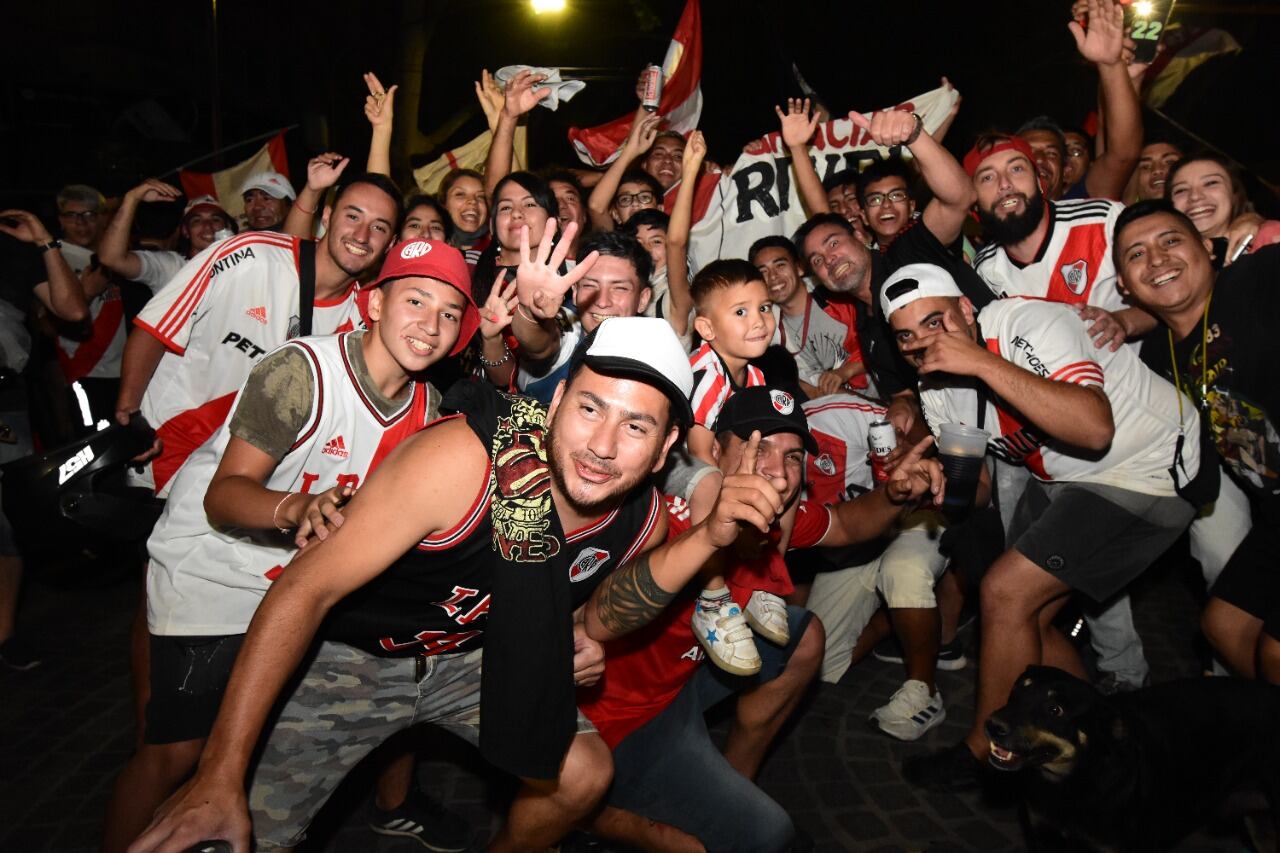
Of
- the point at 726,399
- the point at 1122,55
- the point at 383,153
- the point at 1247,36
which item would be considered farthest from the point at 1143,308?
the point at 1247,36

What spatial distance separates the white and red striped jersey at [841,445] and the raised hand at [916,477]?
1.12m

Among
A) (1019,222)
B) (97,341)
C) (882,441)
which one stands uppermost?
(1019,222)

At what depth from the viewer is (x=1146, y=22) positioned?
17.7 ft

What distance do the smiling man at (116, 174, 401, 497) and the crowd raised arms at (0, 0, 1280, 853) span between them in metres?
0.02

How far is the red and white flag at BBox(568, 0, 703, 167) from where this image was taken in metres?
7.91

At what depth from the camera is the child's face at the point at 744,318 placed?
174 inches

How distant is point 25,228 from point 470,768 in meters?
4.53

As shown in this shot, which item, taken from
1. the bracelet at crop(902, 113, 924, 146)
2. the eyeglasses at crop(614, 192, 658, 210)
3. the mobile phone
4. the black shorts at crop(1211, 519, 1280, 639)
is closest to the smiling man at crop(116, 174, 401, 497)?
the eyeglasses at crop(614, 192, 658, 210)

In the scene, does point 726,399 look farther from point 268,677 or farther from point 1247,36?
point 1247,36

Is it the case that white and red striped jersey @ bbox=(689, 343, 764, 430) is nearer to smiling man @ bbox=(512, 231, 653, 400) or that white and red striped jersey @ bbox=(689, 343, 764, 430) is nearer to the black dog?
smiling man @ bbox=(512, 231, 653, 400)

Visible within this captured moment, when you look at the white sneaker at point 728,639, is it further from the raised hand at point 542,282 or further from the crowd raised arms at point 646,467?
the raised hand at point 542,282

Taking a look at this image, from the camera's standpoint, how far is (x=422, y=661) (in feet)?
10.4

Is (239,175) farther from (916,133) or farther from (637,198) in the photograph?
(916,133)

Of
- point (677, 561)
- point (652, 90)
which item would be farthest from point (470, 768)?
point (652, 90)
